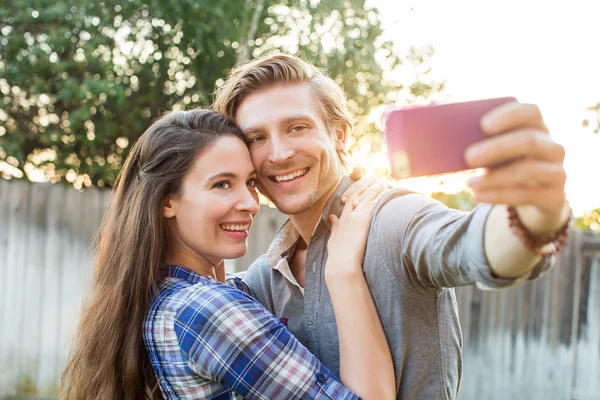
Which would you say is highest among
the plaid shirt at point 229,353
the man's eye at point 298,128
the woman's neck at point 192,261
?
the man's eye at point 298,128

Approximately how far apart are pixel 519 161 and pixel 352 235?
3.28 feet

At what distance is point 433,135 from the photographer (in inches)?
41.7

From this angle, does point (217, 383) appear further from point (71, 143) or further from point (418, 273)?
point (71, 143)

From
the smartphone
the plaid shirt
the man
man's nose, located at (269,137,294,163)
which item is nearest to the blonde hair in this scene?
the man

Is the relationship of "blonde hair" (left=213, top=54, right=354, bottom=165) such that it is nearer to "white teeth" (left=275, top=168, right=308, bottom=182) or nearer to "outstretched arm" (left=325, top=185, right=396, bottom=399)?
"white teeth" (left=275, top=168, right=308, bottom=182)

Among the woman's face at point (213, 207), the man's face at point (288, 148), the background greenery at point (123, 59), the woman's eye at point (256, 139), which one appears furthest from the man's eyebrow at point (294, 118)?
the background greenery at point (123, 59)

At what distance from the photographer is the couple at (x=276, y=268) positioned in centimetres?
164

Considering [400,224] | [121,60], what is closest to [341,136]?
[400,224]

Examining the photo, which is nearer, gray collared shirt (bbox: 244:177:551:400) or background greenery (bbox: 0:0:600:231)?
gray collared shirt (bbox: 244:177:551:400)

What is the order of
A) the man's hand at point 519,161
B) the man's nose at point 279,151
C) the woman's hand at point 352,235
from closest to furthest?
1. the man's hand at point 519,161
2. the woman's hand at point 352,235
3. the man's nose at point 279,151

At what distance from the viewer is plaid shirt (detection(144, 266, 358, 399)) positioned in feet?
5.42

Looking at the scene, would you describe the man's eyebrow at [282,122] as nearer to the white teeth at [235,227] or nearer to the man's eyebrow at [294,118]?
the man's eyebrow at [294,118]

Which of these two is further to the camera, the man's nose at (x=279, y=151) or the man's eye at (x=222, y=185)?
the man's nose at (x=279, y=151)

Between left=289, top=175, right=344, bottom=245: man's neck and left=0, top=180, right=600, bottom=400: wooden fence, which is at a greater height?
left=289, top=175, right=344, bottom=245: man's neck
